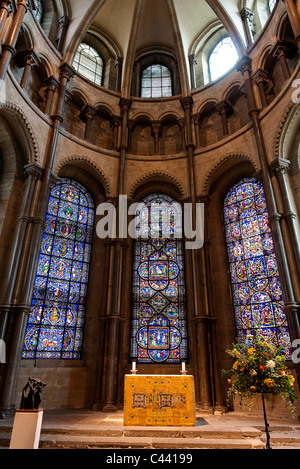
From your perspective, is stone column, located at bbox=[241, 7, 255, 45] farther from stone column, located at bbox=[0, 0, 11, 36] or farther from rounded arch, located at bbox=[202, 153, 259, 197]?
stone column, located at bbox=[0, 0, 11, 36]

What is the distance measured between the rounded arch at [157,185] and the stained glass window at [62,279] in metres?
1.93

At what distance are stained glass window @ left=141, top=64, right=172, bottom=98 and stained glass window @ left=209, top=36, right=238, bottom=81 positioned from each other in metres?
2.03

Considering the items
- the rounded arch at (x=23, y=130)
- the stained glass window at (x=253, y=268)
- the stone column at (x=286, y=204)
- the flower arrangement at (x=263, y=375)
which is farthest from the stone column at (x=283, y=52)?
the flower arrangement at (x=263, y=375)

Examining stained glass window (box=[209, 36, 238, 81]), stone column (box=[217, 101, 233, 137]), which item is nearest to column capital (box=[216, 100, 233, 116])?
stone column (box=[217, 101, 233, 137])

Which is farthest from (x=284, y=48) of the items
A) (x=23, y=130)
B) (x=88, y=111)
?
(x=23, y=130)

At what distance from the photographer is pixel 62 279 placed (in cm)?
989

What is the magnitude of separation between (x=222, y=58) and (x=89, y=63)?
19.1ft

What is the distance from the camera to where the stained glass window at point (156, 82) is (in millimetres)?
13984

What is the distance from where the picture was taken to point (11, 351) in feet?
24.7

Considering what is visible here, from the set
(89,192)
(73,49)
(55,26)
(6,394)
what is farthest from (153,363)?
(55,26)

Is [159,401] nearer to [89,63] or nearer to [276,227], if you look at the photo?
[276,227]

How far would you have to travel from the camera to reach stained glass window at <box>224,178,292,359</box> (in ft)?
28.3

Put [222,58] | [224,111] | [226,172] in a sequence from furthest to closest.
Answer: [222,58] < [224,111] < [226,172]
